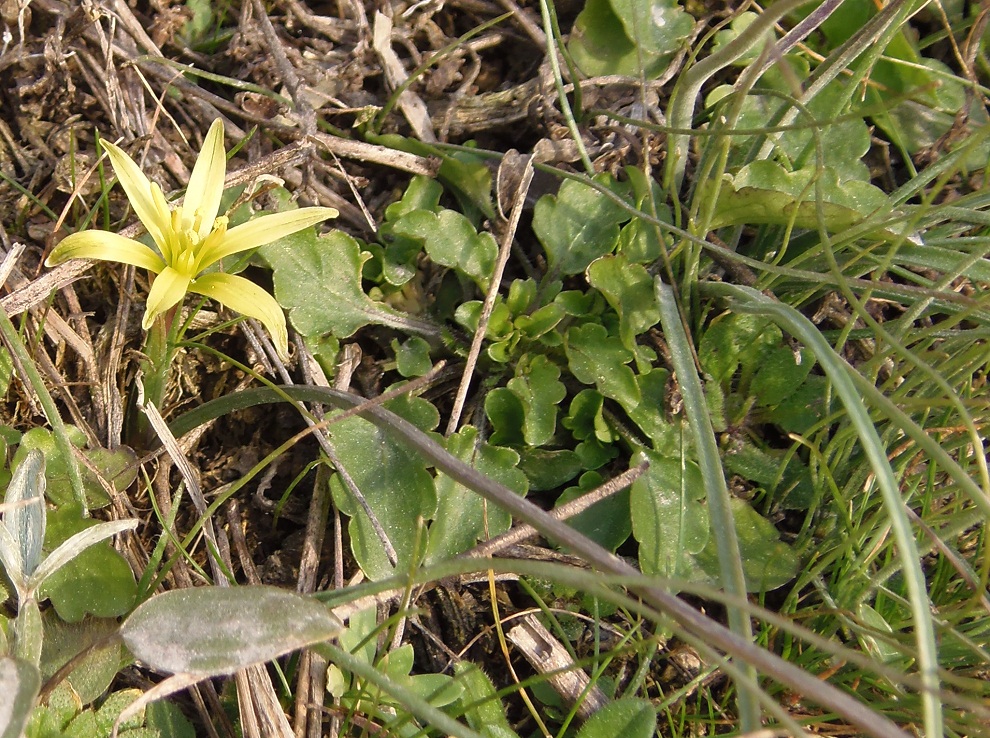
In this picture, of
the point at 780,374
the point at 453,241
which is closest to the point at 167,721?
the point at 453,241

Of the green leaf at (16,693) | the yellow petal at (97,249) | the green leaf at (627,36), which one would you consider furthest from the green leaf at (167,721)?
the green leaf at (627,36)

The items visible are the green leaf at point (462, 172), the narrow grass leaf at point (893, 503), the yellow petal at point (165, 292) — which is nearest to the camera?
the narrow grass leaf at point (893, 503)

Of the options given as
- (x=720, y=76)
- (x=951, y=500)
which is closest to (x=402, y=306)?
(x=720, y=76)

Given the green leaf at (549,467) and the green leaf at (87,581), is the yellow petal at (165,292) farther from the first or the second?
the green leaf at (549,467)

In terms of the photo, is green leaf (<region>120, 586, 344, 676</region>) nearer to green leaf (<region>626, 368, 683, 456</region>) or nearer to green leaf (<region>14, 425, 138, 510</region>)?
green leaf (<region>14, 425, 138, 510</region>)

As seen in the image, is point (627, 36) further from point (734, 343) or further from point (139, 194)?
point (139, 194)
